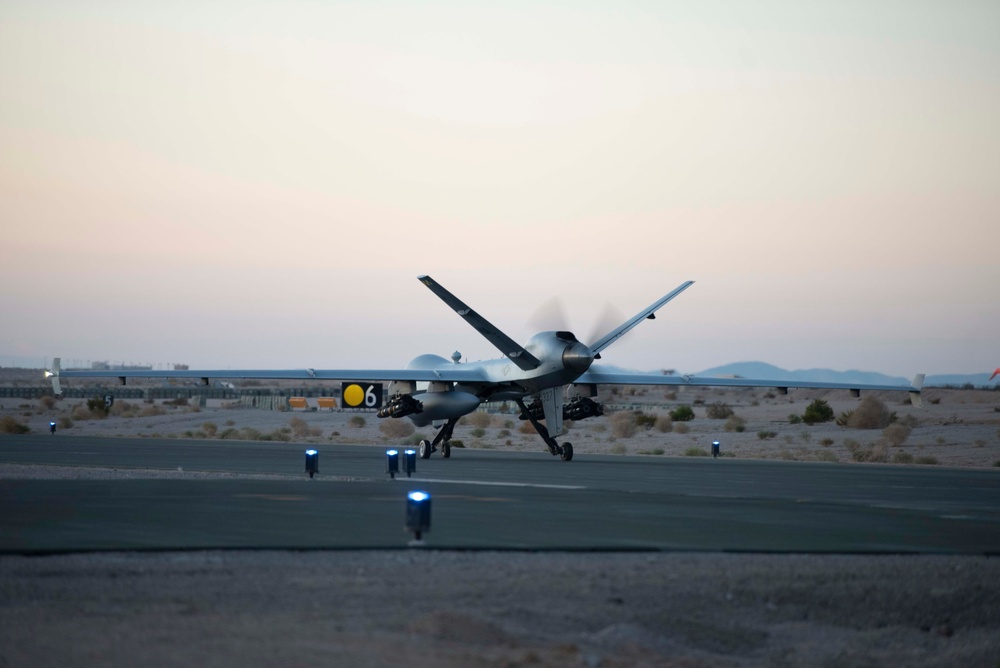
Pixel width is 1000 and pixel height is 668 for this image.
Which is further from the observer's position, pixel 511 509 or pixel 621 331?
pixel 621 331

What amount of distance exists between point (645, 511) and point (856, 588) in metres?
7.05

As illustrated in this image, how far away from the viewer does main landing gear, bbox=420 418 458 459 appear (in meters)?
42.4

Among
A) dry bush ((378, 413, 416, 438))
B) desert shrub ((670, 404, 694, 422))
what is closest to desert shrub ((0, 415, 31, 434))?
dry bush ((378, 413, 416, 438))

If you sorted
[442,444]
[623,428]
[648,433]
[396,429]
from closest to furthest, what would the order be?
1. [442,444]
2. [623,428]
3. [396,429]
4. [648,433]

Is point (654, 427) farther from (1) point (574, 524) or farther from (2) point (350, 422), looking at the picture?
(1) point (574, 524)

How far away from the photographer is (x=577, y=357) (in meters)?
39.3

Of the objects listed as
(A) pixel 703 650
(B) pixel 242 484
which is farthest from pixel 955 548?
(B) pixel 242 484

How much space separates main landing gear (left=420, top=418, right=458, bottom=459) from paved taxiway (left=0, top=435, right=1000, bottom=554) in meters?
6.07

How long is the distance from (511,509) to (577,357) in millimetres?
18349

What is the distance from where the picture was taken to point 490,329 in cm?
3966

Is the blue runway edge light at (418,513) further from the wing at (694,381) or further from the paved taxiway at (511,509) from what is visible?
the wing at (694,381)

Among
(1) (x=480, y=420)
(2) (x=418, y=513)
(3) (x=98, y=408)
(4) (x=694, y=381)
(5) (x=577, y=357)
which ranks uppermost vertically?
(5) (x=577, y=357)

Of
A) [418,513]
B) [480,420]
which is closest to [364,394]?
[418,513]

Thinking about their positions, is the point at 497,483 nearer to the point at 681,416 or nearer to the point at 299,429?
the point at 299,429
